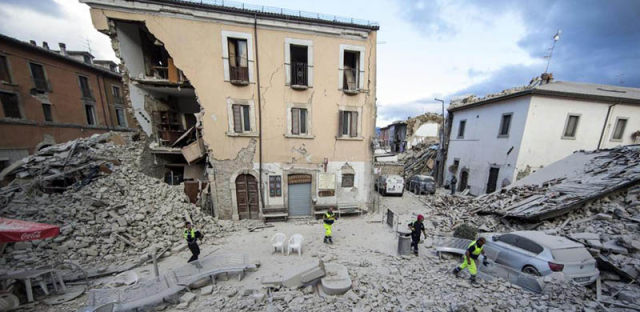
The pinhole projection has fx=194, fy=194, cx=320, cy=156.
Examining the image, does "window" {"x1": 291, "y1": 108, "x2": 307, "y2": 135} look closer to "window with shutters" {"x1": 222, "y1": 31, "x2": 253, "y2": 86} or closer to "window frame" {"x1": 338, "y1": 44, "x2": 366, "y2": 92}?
"window frame" {"x1": 338, "y1": 44, "x2": 366, "y2": 92}

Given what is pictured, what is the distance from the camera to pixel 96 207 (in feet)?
26.7

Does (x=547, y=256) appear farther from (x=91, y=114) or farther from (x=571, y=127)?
(x=91, y=114)

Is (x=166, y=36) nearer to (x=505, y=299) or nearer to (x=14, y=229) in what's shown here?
(x=14, y=229)

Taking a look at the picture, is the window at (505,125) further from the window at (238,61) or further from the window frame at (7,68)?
the window frame at (7,68)

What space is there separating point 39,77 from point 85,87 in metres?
2.99

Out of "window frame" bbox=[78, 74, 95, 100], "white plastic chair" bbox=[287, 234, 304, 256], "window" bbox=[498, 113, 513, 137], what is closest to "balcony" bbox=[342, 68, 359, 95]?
"white plastic chair" bbox=[287, 234, 304, 256]

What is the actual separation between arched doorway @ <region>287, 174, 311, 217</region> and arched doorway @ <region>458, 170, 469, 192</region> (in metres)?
14.5

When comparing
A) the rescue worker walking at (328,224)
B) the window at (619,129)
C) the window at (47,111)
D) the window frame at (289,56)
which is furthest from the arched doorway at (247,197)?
the window at (619,129)

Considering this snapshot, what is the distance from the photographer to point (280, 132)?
11086 mm

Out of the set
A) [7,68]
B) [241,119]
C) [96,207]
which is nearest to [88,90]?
[7,68]

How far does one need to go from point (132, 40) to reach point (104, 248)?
1063cm

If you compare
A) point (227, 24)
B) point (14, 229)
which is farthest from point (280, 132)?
point (14, 229)

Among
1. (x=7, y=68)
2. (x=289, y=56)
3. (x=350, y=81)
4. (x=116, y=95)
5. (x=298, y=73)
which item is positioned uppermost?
(x=7, y=68)

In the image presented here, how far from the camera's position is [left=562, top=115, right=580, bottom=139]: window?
13148 mm
